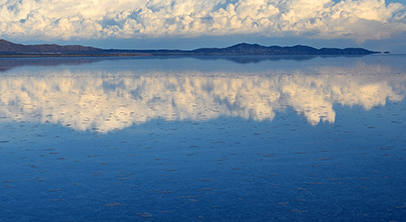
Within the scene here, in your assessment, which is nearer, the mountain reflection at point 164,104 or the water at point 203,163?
the water at point 203,163

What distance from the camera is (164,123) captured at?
16969 millimetres

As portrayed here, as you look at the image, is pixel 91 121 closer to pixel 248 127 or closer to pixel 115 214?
pixel 248 127

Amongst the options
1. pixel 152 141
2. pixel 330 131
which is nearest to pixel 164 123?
pixel 152 141

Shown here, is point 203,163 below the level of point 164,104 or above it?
below

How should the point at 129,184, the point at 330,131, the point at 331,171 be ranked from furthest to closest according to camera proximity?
the point at 330,131 → the point at 331,171 → the point at 129,184

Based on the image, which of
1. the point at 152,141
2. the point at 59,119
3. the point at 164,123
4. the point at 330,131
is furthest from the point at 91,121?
the point at 330,131

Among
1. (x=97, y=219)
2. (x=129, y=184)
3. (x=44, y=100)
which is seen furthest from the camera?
(x=44, y=100)

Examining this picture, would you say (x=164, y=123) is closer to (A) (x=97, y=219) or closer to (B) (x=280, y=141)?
(B) (x=280, y=141)

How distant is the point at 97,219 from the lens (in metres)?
7.50

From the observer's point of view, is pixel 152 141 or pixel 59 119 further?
pixel 59 119

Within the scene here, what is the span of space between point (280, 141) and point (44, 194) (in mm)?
8087

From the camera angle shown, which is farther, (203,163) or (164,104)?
(164,104)

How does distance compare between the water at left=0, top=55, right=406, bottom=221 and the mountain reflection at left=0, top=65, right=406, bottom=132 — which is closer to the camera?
the water at left=0, top=55, right=406, bottom=221

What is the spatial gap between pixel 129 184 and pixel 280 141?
6.33 m
